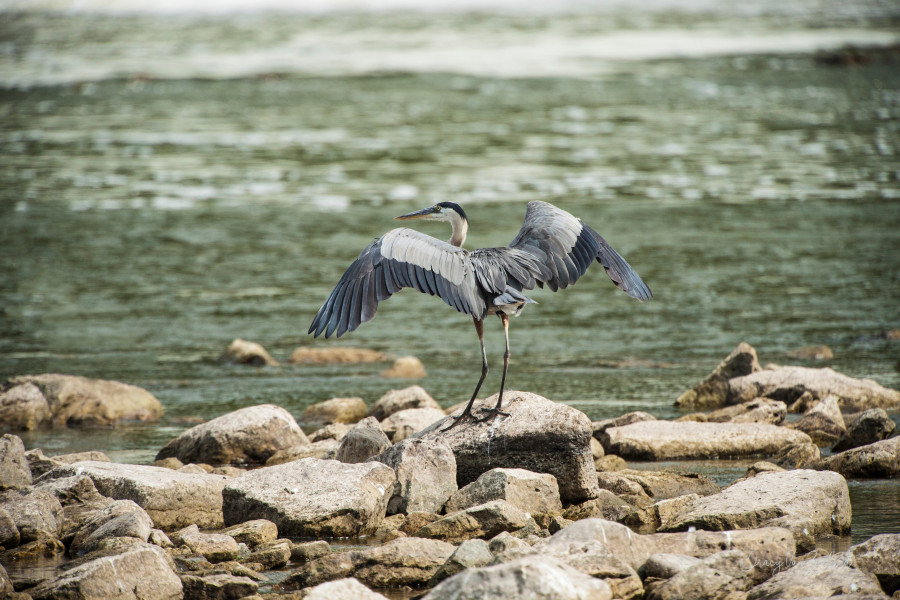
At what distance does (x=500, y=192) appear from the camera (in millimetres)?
21828

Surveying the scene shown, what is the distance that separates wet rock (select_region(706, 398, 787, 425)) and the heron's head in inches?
111

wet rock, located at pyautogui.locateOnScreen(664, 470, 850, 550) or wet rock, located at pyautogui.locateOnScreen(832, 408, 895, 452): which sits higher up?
wet rock, located at pyautogui.locateOnScreen(664, 470, 850, 550)

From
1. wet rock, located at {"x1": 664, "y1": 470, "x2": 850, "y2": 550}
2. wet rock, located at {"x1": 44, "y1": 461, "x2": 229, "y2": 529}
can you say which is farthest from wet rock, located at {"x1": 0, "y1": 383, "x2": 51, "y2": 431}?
wet rock, located at {"x1": 664, "y1": 470, "x2": 850, "y2": 550}

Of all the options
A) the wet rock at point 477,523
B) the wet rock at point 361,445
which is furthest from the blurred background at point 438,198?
the wet rock at point 477,523

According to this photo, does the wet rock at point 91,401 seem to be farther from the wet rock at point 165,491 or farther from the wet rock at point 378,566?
the wet rock at point 378,566

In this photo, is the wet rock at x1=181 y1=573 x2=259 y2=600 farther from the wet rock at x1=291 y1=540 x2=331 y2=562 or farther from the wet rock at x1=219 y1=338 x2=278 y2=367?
the wet rock at x1=219 y1=338 x2=278 y2=367

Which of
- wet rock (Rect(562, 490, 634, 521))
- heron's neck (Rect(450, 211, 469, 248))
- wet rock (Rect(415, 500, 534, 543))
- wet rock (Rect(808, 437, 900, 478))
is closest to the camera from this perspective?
wet rock (Rect(415, 500, 534, 543))

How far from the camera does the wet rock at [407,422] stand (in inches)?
338

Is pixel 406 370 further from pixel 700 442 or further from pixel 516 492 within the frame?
pixel 516 492

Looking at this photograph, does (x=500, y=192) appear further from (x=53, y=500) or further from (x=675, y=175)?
(x=53, y=500)

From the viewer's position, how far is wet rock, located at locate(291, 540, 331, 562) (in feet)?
20.4

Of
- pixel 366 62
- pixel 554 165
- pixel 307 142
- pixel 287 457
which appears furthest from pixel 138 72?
pixel 287 457

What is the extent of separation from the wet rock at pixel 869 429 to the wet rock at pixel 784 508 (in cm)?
162

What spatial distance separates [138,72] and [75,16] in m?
26.1
